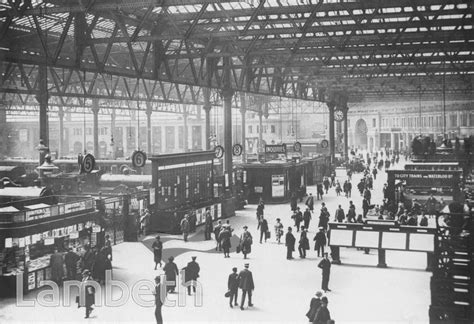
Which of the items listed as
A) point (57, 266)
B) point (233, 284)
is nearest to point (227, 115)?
point (57, 266)

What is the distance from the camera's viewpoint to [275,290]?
13.4 meters

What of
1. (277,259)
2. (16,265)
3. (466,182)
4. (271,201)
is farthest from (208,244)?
(466,182)

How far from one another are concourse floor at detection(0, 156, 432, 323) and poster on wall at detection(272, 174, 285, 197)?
1171 centimetres

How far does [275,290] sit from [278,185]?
58.4 ft

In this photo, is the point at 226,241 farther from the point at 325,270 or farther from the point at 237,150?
the point at 237,150

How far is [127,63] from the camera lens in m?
31.2

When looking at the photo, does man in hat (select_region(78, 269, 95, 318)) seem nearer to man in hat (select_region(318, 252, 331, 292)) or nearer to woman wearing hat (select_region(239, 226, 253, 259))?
man in hat (select_region(318, 252, 331, 292))

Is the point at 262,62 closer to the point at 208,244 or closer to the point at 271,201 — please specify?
the point at 271,201

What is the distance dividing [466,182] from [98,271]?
19.4m

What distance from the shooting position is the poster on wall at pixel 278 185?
102 feet

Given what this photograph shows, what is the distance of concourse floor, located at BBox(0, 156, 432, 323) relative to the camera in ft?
37.8

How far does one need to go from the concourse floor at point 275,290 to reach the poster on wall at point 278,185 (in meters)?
11.7

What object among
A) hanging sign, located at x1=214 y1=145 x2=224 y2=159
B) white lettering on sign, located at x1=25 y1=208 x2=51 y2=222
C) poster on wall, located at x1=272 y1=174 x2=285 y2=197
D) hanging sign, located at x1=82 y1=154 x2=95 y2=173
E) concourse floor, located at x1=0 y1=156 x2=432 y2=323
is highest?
hanging sign, located at x1=214 y1=145 x2=224 y2=159

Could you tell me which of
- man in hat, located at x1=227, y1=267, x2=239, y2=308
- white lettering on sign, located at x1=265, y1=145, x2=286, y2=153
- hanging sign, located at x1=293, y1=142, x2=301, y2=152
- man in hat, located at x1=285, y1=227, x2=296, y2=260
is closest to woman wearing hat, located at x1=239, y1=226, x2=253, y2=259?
man in hat, located at x1=285, y1=227, x2=296, y2=260
